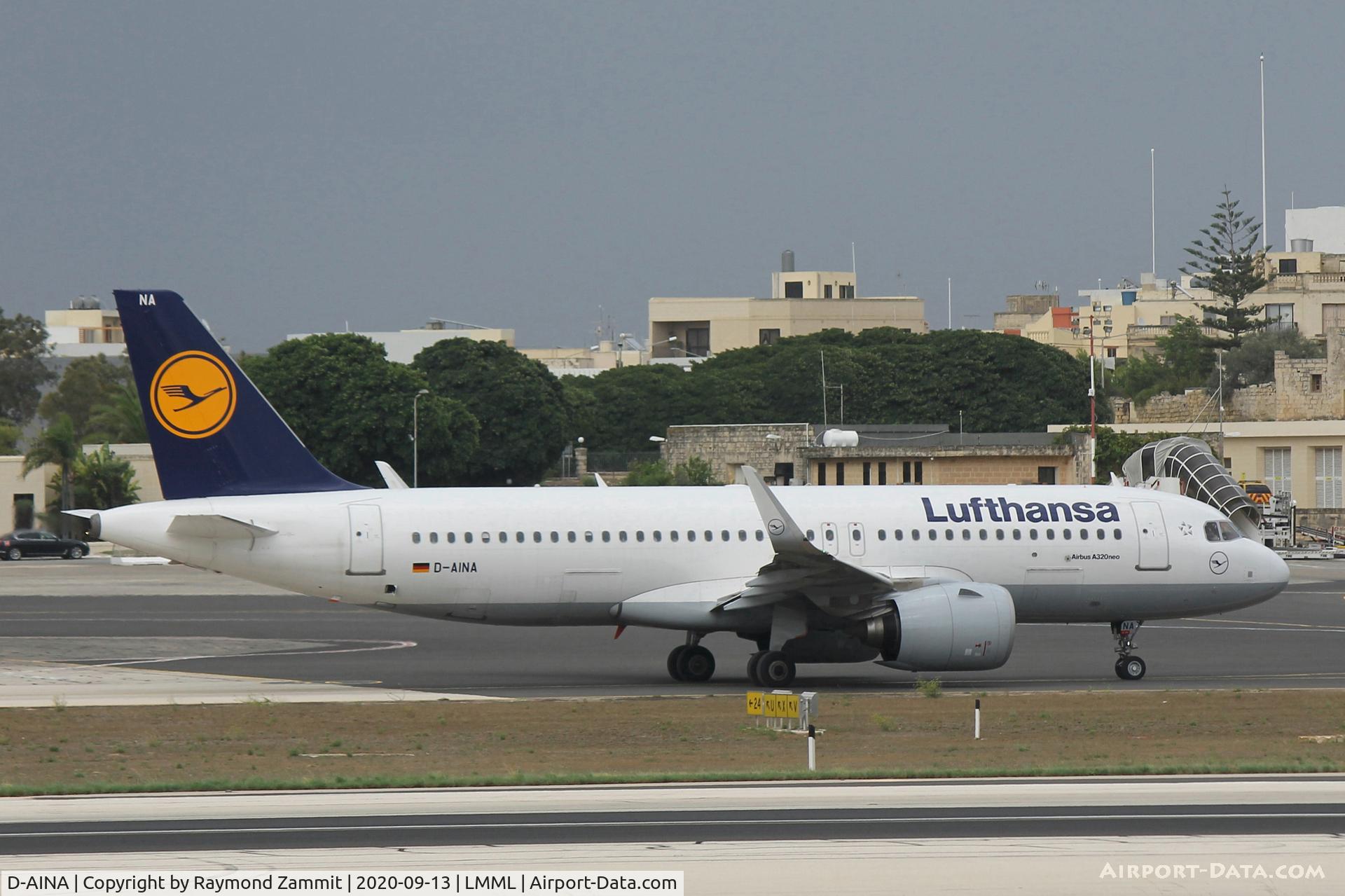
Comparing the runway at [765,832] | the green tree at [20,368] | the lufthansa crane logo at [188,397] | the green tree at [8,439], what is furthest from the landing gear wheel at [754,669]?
the green tree at [20,368]

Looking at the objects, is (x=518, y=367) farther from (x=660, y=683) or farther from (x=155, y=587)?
(x=660, y=683)

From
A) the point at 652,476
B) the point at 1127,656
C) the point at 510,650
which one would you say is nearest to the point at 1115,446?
the point at 652,476

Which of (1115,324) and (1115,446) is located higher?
(1115,324)

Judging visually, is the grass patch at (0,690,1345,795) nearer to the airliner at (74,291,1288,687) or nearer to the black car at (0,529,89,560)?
the airliner at (74,291,1288,687)

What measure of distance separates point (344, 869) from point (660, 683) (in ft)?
54.3

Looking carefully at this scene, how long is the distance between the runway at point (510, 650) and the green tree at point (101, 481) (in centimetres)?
4147

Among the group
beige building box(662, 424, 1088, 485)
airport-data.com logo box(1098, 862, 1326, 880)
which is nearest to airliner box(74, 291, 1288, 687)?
airport-data.com logo box(1098, 862, 1326, 880)

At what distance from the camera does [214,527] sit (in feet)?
94.2

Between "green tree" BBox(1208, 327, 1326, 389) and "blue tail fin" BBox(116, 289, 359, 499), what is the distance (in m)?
102

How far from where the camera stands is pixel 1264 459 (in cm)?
A: 8844

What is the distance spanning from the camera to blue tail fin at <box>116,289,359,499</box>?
29328mm

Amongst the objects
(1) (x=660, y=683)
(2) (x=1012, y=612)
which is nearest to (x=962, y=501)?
(2) (x=1012, y=612)

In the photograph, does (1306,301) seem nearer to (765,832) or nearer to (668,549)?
(668,549)

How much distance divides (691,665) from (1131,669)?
785 centimetres
